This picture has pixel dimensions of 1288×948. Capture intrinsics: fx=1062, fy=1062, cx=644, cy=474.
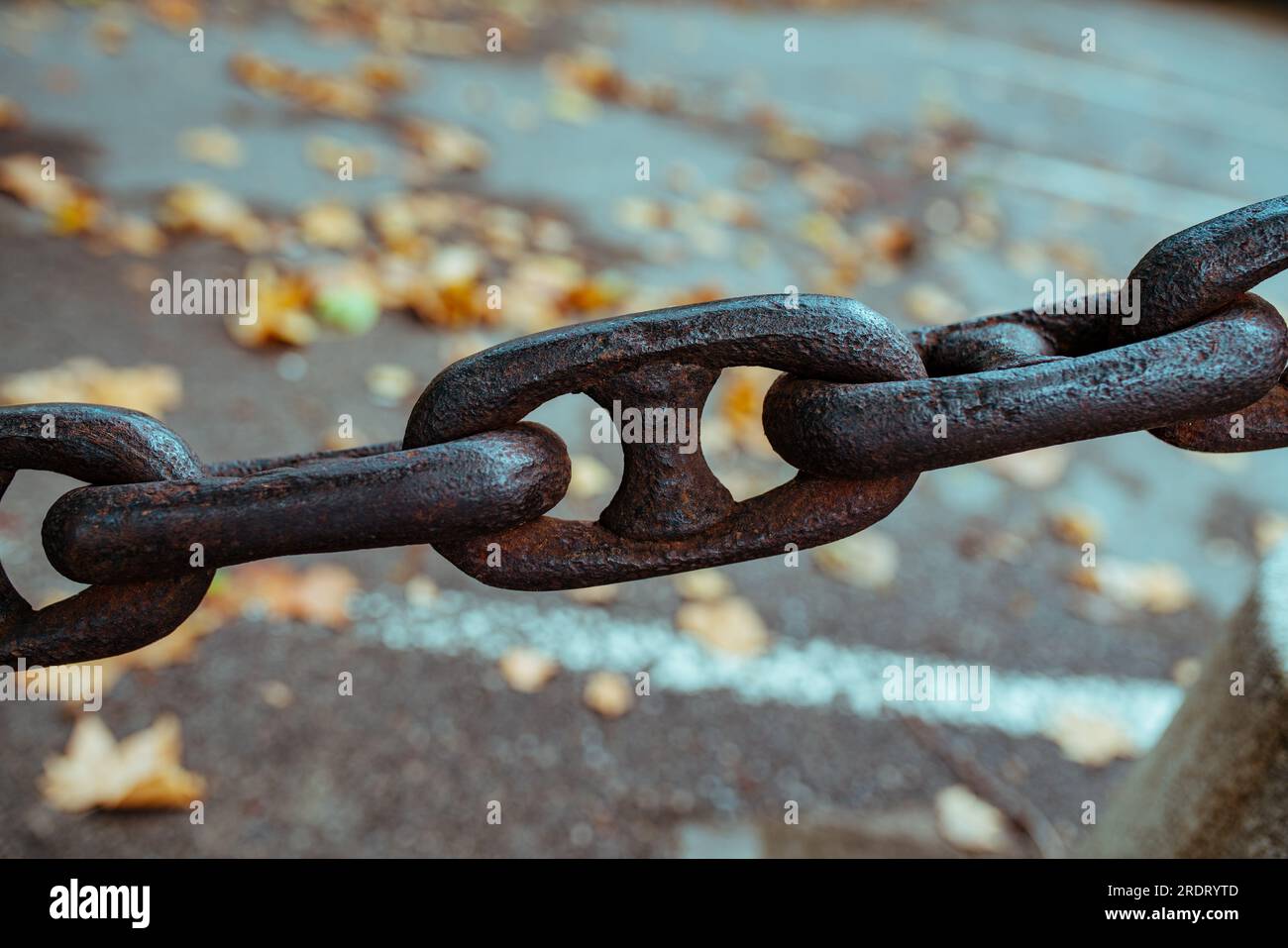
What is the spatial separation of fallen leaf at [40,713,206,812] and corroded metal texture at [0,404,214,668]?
3.27 ft

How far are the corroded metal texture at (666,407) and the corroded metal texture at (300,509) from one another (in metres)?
0.04

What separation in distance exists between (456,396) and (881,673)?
168 cm

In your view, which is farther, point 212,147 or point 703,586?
point 212,147

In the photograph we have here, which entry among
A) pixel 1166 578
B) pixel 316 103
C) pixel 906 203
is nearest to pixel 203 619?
pixel 1166 578

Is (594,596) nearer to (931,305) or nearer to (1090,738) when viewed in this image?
(1090,738)

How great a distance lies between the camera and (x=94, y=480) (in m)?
0.86

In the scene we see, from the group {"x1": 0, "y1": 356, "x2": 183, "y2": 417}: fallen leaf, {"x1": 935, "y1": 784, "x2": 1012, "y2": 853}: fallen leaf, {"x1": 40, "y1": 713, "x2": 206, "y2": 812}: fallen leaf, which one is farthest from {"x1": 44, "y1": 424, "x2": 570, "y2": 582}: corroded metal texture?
{"x1": 0, "y1": 356, "x2": 183, "y2": 417}: fallen leaf

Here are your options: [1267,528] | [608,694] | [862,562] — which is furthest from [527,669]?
[1267,528]

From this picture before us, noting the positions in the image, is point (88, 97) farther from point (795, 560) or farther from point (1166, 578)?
point (1166, 578)

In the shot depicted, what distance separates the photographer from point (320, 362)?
2.80 meters

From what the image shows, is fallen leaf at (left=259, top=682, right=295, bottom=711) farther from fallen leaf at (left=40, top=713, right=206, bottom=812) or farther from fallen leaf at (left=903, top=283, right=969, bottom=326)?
fallen leaf at (left=903, top=283, right=969, bottom=326)

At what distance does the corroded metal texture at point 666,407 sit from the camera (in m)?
0.84

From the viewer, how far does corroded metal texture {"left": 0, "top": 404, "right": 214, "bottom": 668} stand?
842mm

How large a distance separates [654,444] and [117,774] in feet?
4.51
